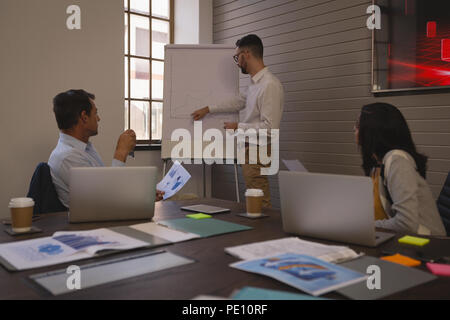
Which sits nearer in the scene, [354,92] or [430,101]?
[430,101]

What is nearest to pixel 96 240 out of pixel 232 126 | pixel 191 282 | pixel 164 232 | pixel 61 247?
pixel 61 247

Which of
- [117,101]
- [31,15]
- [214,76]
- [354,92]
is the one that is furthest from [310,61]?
[31,15]

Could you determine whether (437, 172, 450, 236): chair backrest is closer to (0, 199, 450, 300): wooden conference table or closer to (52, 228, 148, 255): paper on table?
(0, 199, 450, 300): wooden conference table

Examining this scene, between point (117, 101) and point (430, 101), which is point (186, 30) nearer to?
point (117, 101)

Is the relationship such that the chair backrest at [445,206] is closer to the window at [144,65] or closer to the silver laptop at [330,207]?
the silver laptop at [330,207]

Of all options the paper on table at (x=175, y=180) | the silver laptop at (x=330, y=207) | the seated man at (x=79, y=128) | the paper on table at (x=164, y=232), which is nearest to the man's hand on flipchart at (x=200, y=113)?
the seated man at (x=79, y=128)

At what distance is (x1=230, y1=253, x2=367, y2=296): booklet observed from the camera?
839 mm

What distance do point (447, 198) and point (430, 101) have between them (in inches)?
52.7

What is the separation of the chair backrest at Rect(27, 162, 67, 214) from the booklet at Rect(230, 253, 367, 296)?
108 cm

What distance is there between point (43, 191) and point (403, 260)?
4.60 feet

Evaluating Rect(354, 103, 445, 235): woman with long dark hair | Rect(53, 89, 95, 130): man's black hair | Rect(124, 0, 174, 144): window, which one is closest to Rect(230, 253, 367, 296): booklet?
Rect(354, 103, 445, 235): woman with long dark hair

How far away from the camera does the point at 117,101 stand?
3.90 m

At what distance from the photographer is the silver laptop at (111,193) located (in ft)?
4.71

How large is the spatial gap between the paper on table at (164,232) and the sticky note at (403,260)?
54 cm
